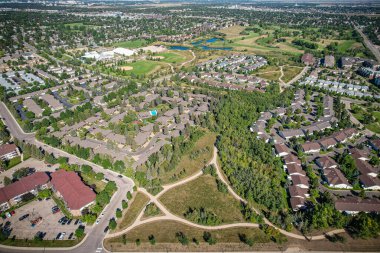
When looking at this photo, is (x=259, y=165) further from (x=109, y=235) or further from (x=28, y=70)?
(x=28, y=70)

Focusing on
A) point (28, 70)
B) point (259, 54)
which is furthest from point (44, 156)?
point (259, 54)

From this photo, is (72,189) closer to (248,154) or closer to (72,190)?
(72,190)

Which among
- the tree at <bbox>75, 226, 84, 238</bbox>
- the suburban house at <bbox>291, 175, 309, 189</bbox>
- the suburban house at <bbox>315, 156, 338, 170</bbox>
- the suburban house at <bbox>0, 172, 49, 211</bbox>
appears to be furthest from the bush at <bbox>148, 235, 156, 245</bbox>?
the suburban house at <bbox>315, 156, 338, 170</bbox>

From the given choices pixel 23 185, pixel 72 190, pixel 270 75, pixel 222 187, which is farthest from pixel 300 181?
pixel 270 75

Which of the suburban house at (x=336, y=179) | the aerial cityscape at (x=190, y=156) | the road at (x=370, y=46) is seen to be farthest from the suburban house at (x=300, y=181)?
the road at (x=370, y=46)

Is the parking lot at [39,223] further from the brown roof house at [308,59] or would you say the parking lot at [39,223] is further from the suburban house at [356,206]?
the brown roof house at [308,59]
